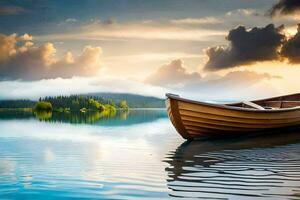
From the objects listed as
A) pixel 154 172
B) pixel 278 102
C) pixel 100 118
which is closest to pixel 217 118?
pixel 278 102

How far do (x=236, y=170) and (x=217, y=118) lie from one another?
8.88m

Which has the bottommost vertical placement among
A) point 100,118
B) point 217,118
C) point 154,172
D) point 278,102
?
point 100,118

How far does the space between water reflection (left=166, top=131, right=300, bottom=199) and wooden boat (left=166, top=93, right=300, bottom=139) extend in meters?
1.58

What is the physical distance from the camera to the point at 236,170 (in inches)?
460

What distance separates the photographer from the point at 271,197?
8.51m

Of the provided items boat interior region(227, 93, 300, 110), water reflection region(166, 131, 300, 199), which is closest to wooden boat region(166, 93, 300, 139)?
water reflection region(166, 131, 300, 199)

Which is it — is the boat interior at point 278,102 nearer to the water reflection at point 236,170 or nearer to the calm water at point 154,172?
the water reflection at point 236,170

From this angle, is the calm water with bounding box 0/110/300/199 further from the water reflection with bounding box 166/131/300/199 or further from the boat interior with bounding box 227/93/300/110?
the boat interior with bounding box 227/93/300/110

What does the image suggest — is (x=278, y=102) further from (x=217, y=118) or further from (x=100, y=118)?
(x=100, y=118)

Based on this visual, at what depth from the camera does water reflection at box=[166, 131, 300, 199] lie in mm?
9016

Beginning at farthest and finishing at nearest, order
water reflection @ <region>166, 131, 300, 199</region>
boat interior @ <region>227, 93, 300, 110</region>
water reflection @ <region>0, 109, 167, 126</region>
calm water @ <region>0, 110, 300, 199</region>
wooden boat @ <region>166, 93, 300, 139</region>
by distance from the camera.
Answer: water reflection @ <region>0, 109, 167, 126</region>, boat interior @ <region>227, 93, 300, 110</region>, wooden boat @ <region>166, 93, 300, 139</region>, calm water @ <region>0, 110, 300, 199</region>, water reflection @ <region>166, 131, 300, 199</region>

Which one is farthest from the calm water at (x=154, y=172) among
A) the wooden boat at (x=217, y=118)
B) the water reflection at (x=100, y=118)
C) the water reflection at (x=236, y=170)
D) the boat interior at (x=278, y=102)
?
the water reflection at (x=100, y=118)

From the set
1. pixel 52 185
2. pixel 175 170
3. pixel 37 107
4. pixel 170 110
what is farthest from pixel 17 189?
pixel 37 107

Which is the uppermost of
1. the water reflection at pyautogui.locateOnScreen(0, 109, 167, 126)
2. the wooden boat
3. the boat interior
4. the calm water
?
the boat interior
